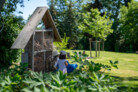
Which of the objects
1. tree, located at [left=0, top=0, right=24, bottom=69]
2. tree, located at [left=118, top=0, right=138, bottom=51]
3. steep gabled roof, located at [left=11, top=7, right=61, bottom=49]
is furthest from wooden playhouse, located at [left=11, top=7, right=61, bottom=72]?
tree, located at [left=118, top=0, right=138, bottom=51]

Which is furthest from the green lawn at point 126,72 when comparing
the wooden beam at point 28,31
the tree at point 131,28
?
the tree at point 131,28

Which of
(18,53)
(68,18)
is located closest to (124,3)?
(68,18)

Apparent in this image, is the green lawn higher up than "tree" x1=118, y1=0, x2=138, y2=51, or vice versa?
"tree" x1=118, y1=0, x2=138, y2=51

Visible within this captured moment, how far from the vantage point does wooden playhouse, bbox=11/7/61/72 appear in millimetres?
7547

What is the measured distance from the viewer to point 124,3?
39406mm

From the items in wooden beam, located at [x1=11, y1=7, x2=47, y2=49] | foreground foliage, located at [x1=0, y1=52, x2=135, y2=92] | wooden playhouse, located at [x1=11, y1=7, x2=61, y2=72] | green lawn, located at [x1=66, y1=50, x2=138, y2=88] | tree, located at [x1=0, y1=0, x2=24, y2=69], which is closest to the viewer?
foreground foliage, located at [x1=0, y1=52, x2=135, y2=92]

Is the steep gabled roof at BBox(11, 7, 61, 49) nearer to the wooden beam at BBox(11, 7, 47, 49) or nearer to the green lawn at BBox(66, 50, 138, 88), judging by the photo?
the wooden beam at BBox(11, 7, 47, 49)

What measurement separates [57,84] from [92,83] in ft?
0.94

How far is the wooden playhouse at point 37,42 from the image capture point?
755cm

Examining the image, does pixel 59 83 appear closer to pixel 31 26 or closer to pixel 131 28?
pixel 31 26

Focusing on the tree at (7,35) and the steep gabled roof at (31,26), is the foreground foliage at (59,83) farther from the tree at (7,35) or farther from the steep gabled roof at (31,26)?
the tree at (7,35)

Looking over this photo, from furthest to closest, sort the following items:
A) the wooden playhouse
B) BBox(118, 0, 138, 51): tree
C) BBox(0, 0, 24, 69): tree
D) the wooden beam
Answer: BBox(118, 0, 138, 51): tree
BBox(0, 0, 24, 69): tree
the wooden playhouse
the wooden beam

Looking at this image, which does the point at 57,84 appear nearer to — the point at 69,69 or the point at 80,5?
the point at 69,69

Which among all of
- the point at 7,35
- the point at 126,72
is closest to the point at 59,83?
the point at 126,72
